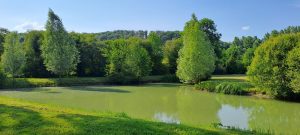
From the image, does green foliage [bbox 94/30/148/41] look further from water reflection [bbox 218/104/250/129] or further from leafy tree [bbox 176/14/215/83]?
water reflection [bbox 218/104/250/129]

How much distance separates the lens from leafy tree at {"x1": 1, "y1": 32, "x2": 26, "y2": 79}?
139 ft

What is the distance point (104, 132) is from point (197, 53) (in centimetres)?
3458

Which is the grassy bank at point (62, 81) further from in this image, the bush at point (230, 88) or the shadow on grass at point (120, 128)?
the shadow on grass at point (120, 128)

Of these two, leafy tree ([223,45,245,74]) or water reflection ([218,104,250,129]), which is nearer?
water reflection ([218,104,250,129])

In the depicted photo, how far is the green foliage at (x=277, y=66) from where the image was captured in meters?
28.6

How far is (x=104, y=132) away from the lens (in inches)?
366

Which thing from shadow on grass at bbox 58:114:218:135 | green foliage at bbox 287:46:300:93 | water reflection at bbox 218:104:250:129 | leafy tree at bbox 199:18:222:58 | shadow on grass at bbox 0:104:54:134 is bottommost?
water reflection at bbox 218:104:250:129

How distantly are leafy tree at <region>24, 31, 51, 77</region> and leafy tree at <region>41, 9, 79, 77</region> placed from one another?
9.84 ft

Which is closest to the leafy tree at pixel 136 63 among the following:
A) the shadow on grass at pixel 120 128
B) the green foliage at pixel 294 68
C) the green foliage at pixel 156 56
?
the green foliage at pixel 156 56

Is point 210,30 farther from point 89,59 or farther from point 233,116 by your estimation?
point 233,116

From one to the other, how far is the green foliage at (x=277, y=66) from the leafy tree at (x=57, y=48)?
80.3 ft

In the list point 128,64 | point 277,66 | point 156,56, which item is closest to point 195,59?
point 128,64

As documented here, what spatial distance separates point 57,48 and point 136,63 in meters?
10.7

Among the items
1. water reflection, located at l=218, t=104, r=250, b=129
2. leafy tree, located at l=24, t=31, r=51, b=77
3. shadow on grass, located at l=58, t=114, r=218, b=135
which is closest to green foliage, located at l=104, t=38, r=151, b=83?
leafy tree, located at l=24, t=31, r=51, b=77
